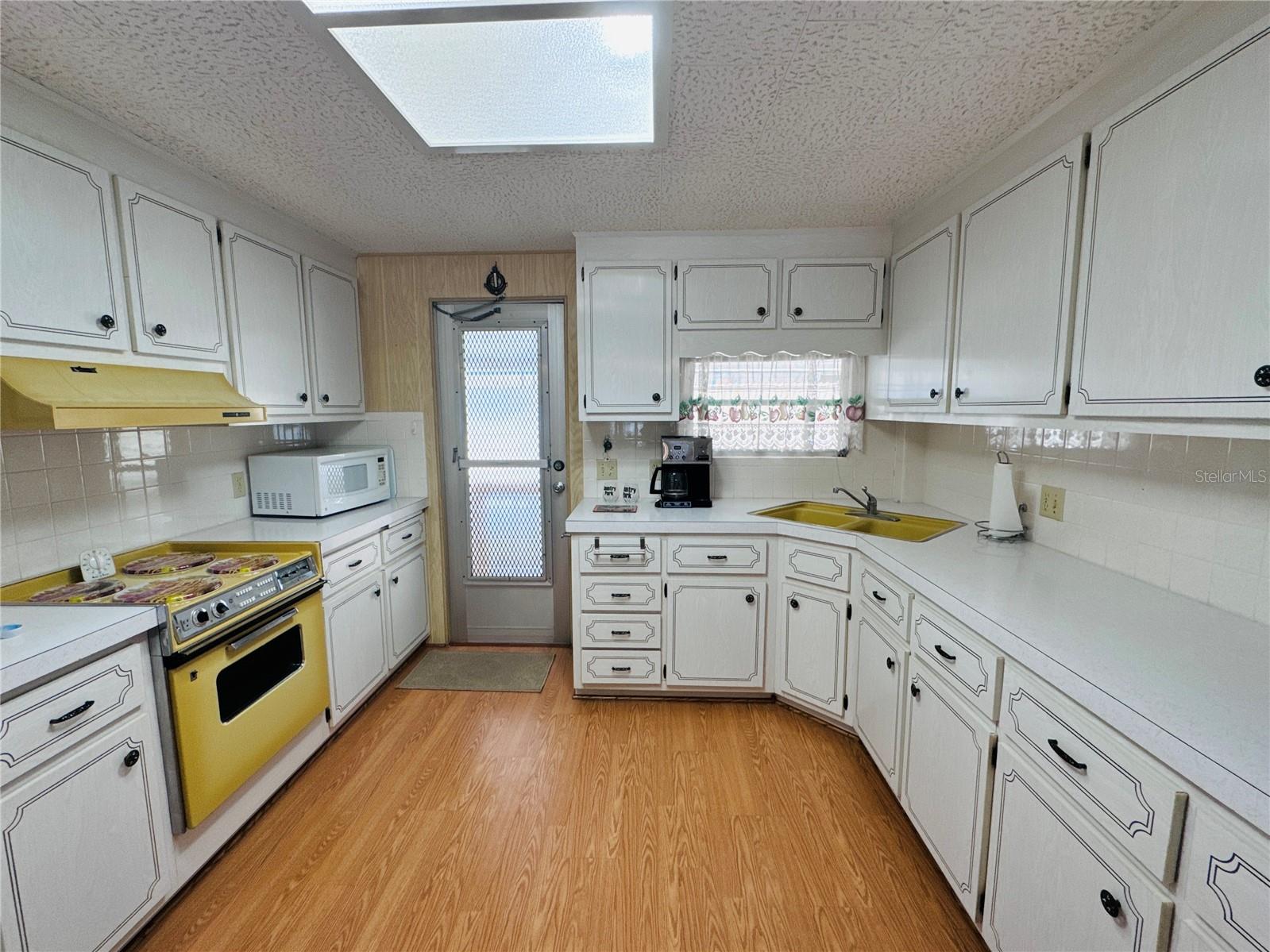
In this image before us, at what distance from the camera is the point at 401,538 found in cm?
279

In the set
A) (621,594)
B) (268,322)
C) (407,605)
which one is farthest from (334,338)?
(621,594)

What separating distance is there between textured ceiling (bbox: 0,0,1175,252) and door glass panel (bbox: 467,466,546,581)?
1422mm

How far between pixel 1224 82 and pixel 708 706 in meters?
2.59

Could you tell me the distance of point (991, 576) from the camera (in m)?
1.53

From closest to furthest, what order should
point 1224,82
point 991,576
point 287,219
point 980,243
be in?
point 1224,82, point 991,576, point 980,243, point 287,219

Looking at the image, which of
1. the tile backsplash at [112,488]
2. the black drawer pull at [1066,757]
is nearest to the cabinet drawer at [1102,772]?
the black drawer pull at [1066,757]

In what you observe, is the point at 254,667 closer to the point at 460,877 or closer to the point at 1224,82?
the point at 460,877

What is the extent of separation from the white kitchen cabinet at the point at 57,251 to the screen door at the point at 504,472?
5.02ft

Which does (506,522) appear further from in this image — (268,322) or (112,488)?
(112,488)

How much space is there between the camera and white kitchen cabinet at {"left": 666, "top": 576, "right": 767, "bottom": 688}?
2.45m

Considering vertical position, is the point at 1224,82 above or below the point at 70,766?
above

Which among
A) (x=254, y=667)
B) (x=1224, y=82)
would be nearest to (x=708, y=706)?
(x=254, y=667)

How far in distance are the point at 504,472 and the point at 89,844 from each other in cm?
212

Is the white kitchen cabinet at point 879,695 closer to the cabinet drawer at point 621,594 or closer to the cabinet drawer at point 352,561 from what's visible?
the cabinet drawer at point 621,594
